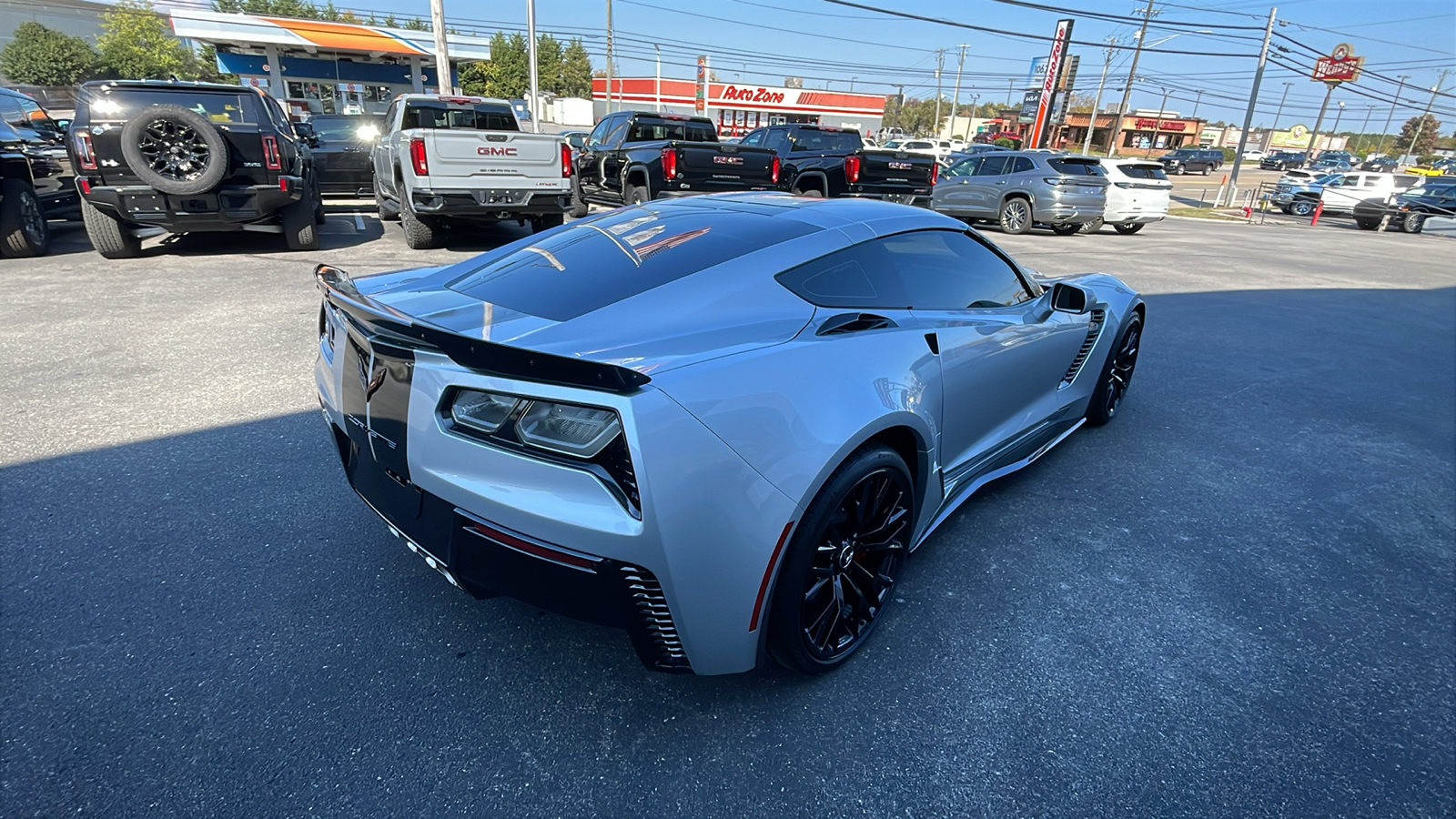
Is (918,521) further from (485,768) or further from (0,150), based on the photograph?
(0,150)

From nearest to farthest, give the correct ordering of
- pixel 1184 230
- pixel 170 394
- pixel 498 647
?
pixel 498 647
pixel 170 394
pixel 1184 230

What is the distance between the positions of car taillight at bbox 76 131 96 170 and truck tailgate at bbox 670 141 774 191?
707 centimetres

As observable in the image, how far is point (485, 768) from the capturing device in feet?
6.42

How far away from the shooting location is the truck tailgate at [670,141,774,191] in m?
11.5

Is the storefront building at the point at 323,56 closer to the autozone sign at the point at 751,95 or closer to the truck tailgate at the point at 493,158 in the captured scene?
the truck tailgate at the point at 493,158

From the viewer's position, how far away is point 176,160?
7.33 metres

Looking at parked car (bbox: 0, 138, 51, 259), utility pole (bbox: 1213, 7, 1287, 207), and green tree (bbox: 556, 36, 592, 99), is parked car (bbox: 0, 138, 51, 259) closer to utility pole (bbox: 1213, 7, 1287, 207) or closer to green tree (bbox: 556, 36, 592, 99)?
utility pole (bbox: 1213, 7, 1287, 207)

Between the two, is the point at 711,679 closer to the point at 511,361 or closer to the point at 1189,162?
the point at 511,361

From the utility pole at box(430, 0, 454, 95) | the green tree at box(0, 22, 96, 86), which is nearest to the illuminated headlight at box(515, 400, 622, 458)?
the utility pole at box(430, 0, 454, 95)

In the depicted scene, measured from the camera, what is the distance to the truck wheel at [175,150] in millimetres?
7082

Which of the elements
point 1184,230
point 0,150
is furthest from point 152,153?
point 1184,230

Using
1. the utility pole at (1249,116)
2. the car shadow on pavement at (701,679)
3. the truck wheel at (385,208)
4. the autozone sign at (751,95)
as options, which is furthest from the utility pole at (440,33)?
the autozone sign at (751,95)

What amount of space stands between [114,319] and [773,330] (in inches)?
242

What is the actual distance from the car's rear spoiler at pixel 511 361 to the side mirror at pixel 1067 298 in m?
2.63
